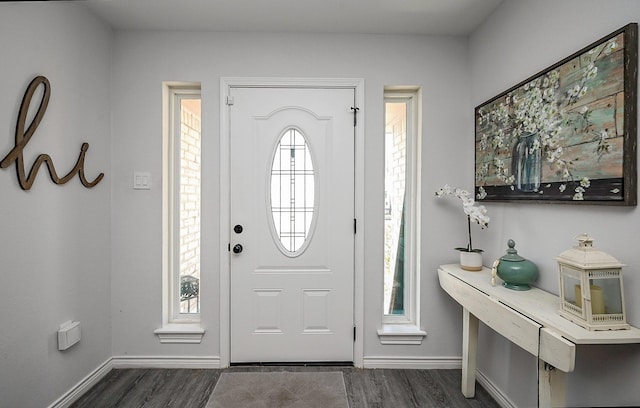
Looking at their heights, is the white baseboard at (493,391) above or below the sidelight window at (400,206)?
below

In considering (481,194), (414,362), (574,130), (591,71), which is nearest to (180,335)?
(414,362)

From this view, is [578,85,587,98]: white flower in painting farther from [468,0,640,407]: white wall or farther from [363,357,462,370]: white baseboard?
[363,357,462,370]: white baseboard

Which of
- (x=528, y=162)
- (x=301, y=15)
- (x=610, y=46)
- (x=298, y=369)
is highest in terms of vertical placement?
(x=301, y=15)

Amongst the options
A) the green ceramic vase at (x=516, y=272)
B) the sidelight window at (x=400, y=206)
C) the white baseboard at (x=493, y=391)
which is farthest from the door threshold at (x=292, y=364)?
the green ceramic vase at (x=516, y=272)

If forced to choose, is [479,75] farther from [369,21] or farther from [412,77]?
[369,21]

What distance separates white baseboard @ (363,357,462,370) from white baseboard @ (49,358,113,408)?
6.15 ft

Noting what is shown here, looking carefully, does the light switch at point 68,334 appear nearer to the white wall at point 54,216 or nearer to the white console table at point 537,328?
the white wall at point 54,216

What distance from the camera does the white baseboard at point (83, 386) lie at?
187 cm

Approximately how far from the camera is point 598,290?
3.84 ft

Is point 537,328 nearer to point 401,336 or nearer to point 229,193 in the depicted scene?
point 401,336

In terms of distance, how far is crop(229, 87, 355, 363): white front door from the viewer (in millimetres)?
2346

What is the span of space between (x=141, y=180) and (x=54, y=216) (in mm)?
606

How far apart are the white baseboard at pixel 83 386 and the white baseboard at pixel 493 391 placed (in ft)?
8.66

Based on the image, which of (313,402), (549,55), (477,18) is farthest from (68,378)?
(477,18)
